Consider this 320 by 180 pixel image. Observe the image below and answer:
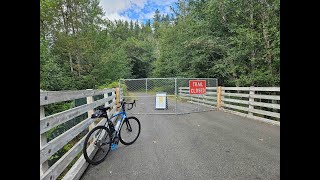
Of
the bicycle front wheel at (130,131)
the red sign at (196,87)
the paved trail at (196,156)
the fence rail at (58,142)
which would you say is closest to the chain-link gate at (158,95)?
the red sign at (196,87)

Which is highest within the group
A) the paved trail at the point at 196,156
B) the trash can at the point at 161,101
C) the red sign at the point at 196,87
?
the red sign at the point at 196,87

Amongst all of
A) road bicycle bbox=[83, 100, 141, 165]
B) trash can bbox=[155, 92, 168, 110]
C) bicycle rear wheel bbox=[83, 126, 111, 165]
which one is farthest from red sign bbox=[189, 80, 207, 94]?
bicycle rear wheel bbox=[83, 126, 111, 165]

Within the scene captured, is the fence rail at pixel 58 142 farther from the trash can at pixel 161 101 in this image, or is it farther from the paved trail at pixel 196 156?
the trash can at pixel 161 101

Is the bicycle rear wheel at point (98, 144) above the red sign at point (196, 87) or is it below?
below

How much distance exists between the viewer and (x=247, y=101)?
8.47 metres

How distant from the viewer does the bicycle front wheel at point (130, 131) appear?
5074 mm

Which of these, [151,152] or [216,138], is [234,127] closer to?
[216,138]

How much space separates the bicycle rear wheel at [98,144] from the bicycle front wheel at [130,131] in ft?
2.49

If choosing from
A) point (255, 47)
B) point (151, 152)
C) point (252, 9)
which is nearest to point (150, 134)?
point (151, 152)

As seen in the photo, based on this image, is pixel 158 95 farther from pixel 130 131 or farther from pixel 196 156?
pixel 196 156

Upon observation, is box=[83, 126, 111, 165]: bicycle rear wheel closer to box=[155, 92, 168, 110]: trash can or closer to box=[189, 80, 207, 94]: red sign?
box=[189, 80, 207, 94]: red sign

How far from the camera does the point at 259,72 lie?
30.2ft

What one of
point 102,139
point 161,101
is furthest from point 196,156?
point 161,101
